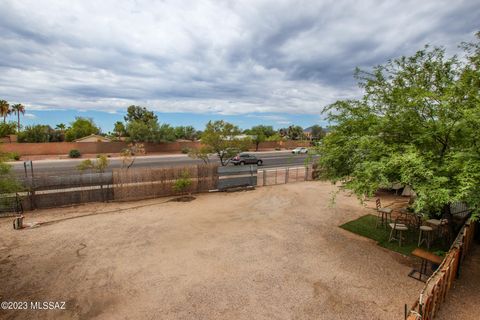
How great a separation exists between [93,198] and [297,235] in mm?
11175

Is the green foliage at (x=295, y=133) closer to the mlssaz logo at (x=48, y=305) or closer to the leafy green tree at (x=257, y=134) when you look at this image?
the leafy green tree at (x=257, y=134)

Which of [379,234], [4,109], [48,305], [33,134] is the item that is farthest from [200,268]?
[4,109]

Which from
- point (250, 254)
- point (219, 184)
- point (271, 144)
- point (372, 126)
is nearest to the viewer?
point (372, 126)

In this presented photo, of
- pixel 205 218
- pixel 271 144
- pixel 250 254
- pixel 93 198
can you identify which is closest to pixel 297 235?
pixel 250 254

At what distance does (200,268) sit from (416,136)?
7.34 m

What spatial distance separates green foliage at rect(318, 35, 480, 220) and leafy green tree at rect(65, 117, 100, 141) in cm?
5337

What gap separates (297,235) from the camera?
31.2ft

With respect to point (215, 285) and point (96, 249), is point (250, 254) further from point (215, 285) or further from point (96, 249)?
point (96, 249)

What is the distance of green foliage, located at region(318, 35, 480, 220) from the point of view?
5.47 meters

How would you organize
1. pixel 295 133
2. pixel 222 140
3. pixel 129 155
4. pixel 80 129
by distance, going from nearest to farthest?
pixel 129 155 < pixel 222 140 < pixel 80 129 < pixel 295 133

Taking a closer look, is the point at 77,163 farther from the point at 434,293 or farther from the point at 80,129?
the point at 434,293

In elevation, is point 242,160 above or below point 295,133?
below

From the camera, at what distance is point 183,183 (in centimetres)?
1472

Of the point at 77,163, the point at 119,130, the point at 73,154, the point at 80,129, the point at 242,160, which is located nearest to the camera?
the point at 77,163
